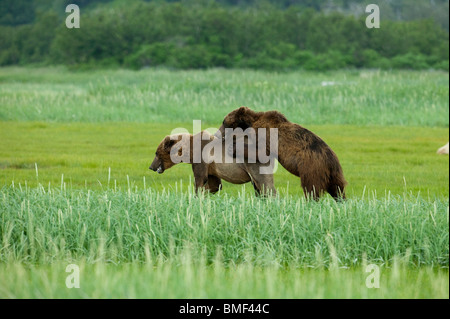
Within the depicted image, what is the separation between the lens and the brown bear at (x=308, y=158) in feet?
21.1

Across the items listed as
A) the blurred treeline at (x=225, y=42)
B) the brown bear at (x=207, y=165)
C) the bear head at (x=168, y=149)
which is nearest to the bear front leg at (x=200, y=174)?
the brown bear at (x=207, y=165)

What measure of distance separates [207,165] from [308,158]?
3.79 ft

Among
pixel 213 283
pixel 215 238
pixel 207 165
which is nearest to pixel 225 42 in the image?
pixel 207 165

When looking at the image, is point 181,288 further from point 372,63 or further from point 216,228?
point 372,63

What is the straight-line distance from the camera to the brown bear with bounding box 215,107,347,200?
645cm

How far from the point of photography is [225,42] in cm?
4703

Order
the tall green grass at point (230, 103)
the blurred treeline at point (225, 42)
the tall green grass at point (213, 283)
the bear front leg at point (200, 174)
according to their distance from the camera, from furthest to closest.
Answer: the blurred treeline at point (225, 42) < the tall green grass at point (230, 103) < the bear front leg at point (200, 174) < the tall green grass at point (213, 283)

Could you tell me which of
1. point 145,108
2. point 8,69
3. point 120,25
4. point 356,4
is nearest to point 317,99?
point 145,108

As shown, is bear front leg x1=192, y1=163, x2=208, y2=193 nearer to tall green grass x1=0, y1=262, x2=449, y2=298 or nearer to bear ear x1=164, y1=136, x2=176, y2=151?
bear ear x1=164, y1=136, x2=176, y2=151

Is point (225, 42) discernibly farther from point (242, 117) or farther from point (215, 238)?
point (215, 238)

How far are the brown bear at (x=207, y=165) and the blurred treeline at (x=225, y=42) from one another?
34.0 meters

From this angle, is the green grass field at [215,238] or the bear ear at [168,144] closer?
the green grass field at [215,238]

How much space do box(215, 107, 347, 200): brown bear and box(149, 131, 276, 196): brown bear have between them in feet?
1.25

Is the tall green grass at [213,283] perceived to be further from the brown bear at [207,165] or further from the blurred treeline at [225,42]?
the blurred treeline at [225,42]
